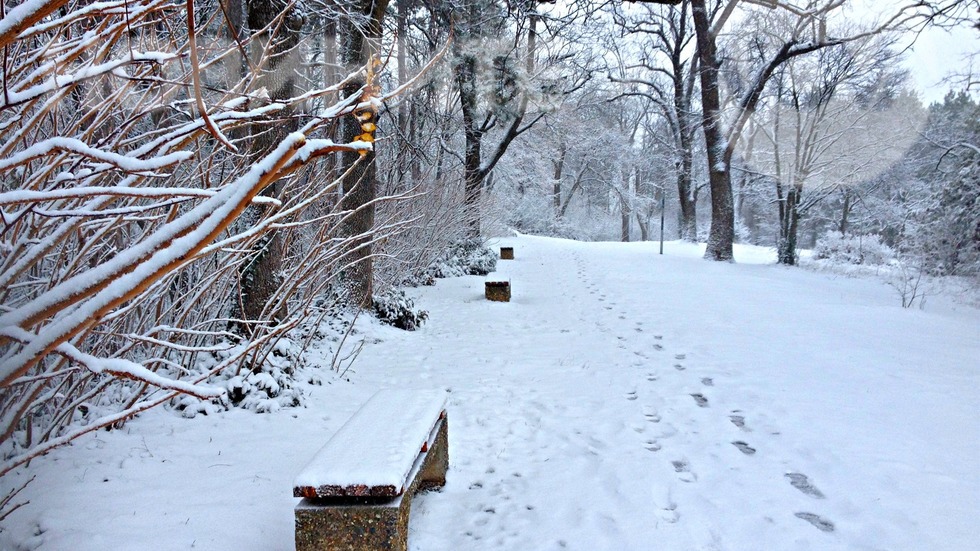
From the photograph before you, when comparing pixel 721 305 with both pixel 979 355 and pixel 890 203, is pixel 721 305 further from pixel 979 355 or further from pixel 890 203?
pixel 890 203

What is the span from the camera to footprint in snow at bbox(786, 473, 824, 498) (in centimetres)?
257

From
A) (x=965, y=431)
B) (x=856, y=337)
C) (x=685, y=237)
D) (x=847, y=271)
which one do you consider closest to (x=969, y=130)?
(x=847, y=271)

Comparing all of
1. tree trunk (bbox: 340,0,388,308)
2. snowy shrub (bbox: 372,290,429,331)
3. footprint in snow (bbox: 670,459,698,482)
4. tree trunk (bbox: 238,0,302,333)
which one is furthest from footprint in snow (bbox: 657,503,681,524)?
snowy shrub (bbox: 372,290,429,331)

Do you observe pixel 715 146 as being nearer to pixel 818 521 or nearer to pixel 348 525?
pixel 818 521

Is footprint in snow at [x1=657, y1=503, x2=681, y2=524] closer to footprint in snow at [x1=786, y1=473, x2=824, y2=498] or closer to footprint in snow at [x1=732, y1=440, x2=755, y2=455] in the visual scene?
footprint in snow at [x1=786, y1=473, x2=824, y2=498]

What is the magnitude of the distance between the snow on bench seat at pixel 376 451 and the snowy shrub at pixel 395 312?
11.6ft

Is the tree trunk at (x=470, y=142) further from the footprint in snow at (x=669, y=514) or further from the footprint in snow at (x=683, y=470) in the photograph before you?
the footprint in snow at (x=669, y=514)

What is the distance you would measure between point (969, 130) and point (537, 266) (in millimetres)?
10970

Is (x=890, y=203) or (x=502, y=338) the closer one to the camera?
(x=502, y=338)

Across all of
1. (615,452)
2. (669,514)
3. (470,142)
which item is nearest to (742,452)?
(615,452)

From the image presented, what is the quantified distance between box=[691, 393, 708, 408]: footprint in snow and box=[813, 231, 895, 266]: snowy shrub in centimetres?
1416

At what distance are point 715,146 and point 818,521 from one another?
42.3ft

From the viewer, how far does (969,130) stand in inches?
517

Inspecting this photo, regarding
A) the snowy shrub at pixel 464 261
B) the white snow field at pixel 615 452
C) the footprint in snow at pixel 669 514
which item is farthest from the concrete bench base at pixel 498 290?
the footprint in snow at pixel 669 514
